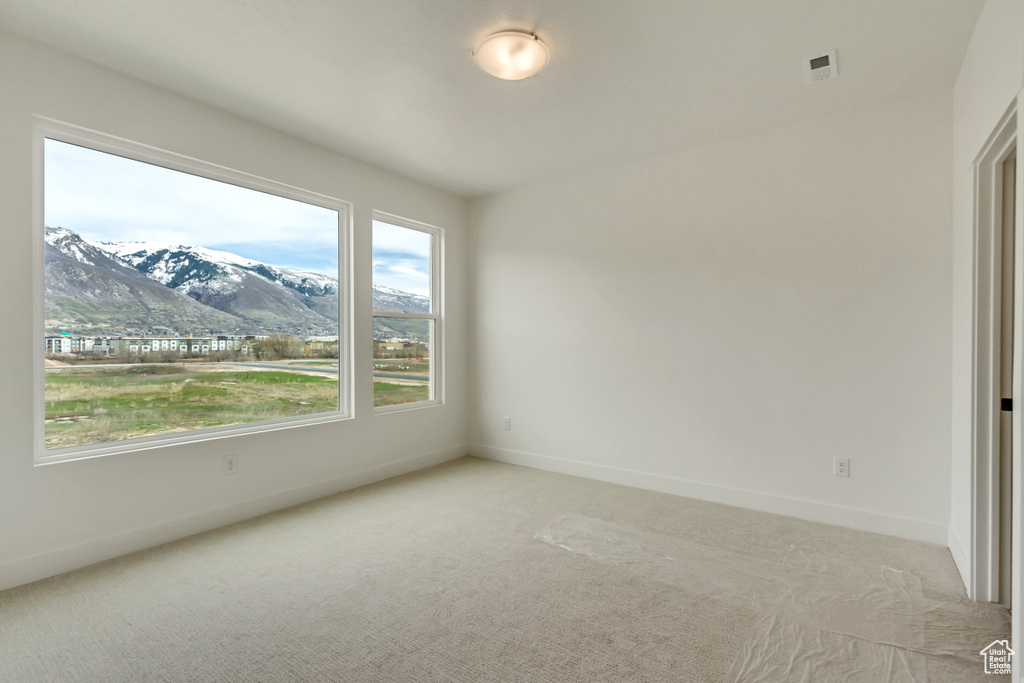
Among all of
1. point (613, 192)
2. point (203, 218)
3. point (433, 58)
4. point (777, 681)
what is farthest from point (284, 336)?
point (777, 681)

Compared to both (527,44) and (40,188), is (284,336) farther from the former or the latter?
(527,44)

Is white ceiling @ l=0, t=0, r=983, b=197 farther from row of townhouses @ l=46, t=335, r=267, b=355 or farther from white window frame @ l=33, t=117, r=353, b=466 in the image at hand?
row of townhouses @ l=46, t=335, r=267, b=355

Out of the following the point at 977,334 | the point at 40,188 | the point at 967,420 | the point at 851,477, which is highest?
the point at 40,188

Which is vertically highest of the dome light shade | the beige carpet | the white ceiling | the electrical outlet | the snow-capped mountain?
the white ceiling

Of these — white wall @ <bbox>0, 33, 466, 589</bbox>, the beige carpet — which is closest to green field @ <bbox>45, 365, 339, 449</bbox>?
white wall @ <bbox>0, 33, 466, 589</bbox>

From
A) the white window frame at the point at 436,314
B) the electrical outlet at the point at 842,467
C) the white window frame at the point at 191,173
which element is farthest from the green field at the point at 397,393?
the electrical outlet at the point at 842,467

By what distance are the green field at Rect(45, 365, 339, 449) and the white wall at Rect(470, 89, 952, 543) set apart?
6.99ft

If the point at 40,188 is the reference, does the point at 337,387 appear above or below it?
below

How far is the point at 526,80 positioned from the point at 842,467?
10.2ft

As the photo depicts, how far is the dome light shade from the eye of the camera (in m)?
2.33

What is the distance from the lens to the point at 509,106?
3.06m

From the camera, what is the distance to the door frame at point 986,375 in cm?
221

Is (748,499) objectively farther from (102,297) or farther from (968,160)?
(102,297)

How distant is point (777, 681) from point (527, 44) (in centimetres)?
287
